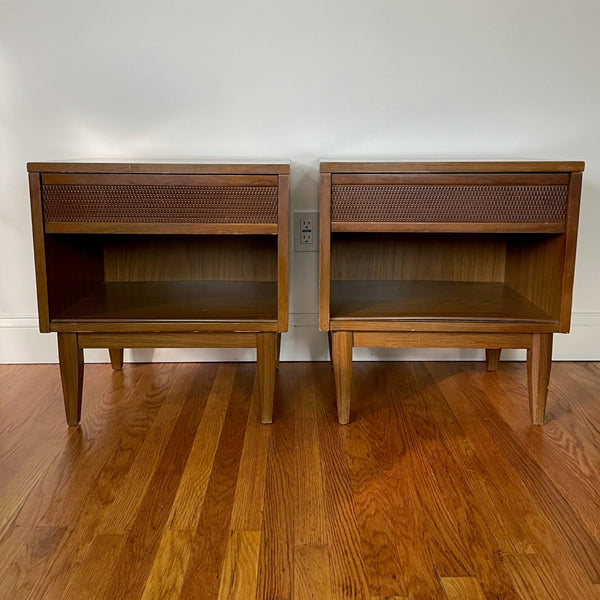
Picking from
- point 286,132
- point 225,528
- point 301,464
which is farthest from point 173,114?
point 225,528

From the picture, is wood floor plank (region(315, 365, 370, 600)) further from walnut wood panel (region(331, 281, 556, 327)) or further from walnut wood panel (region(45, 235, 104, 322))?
walnut wood panel (region(45, 235, 104, 322))

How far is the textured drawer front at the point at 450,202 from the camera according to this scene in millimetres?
1300

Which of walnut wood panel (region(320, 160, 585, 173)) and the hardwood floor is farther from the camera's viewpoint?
walnut wood panel (region(320, 160, 585, 173))

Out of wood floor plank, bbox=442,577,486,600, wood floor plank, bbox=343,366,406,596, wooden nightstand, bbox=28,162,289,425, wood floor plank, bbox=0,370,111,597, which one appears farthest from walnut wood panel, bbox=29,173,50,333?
wood floor plank, bbox=442,577,486,600

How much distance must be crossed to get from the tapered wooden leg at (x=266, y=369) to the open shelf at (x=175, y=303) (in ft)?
0.17

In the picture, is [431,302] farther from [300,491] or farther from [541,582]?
[541,582]

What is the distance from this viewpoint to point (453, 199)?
1.31 metres

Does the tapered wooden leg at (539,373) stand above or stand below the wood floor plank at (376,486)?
above

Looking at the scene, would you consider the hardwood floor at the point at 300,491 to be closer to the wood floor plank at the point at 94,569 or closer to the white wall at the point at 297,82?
the wood floor plank at the point at 94,569

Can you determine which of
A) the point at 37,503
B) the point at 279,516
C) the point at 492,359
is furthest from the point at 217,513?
the point at 492,359

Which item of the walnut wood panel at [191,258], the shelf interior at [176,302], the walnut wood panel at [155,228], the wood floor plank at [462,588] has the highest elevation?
the walnut wood panel at [155,228]

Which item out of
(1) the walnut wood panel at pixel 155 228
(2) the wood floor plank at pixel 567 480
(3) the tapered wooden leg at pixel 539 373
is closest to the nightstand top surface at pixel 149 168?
(1) the walnut wood panel at pixel 155 228

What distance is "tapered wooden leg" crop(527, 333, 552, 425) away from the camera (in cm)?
138

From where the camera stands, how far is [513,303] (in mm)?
1503
